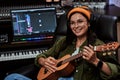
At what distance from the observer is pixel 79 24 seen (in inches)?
77.0

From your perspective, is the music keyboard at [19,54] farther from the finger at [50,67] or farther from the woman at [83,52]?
the finger at [50,67]

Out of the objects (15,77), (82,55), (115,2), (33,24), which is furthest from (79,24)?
(115,2)

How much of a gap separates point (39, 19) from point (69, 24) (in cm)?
86

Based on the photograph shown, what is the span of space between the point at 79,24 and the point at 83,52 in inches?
12.4

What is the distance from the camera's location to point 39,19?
9.46 ft

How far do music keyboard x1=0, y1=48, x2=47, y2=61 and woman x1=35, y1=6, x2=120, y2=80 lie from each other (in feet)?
1.88

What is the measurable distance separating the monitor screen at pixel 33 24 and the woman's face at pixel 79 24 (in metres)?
0.91

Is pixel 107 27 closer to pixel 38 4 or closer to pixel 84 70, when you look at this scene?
pixel 84 70

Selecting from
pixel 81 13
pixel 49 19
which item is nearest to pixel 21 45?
pixel 49 19

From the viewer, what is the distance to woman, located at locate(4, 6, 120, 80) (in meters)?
1.77

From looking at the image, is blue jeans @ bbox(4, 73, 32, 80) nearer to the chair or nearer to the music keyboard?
the chair

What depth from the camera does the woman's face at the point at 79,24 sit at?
1948 mm

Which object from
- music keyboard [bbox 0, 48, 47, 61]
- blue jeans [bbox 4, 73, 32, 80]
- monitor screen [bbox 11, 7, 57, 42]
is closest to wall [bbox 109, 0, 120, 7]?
monitor screen [bbox 11, 7, 57, 42]

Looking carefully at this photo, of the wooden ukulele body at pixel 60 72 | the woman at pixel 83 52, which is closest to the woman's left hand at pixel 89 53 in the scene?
the woman at pixel 83 52
